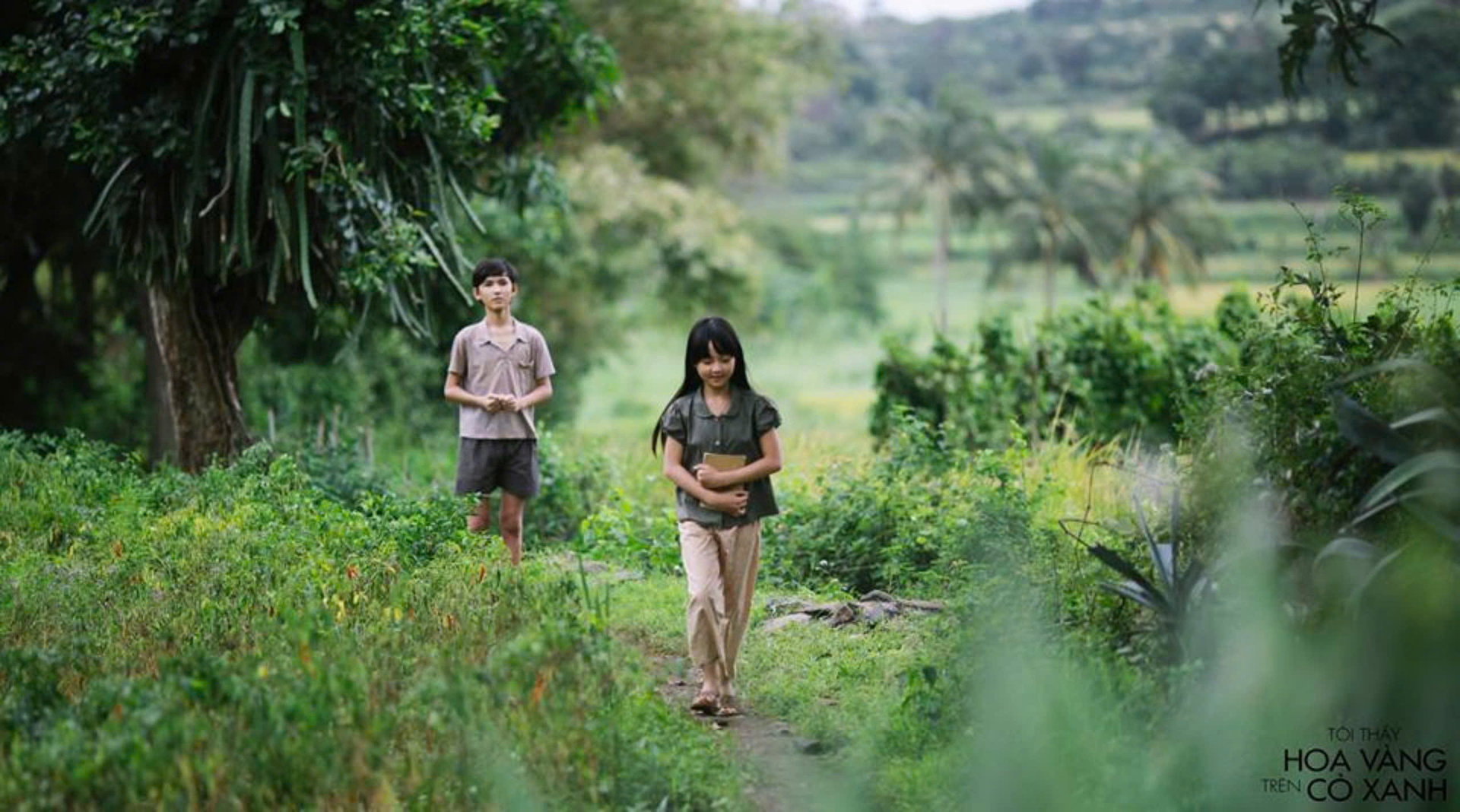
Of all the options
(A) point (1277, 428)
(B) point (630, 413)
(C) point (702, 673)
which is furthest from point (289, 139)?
(B) point (630, 413)

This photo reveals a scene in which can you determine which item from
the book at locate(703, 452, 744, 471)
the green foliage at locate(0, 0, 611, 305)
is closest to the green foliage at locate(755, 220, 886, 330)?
the green foliage at locate(0, 0, 611, 305)

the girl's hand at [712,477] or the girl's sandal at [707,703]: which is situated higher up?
the girl's hand at [712,477]

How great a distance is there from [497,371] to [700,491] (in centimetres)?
223

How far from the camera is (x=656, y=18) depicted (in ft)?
92.0

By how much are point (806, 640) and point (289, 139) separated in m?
5.80

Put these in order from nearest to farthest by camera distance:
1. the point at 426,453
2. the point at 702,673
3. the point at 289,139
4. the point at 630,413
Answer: the point at 702,673
the point at 289,139
the point at 426,453
the point at 630,413

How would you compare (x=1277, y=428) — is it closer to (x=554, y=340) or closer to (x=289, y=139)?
(x=289, y=139)

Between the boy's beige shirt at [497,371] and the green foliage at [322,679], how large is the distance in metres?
0.70

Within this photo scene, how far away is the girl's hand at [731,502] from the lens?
21.9ft

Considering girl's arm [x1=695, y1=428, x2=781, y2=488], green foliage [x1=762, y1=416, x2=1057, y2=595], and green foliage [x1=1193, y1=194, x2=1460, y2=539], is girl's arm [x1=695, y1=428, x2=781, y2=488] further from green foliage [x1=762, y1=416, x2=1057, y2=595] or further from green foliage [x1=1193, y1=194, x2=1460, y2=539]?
green foliage [x1=1193, y1=194, x2=1460, y2=539]

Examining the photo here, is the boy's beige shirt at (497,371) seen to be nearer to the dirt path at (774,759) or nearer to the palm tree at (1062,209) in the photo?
the dirt path at (774,759)

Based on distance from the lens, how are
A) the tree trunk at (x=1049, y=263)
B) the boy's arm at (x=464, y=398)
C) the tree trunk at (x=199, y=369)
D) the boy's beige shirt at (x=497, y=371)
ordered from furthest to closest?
the tree trunk at (x=1049, y=263) → the tree trunk at (x=199, y=369) → the boy's beige shirt at (x=497, y=371) → the boy's arm at (x=464, y=398)

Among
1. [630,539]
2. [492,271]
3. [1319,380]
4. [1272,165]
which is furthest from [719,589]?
[1272,165]

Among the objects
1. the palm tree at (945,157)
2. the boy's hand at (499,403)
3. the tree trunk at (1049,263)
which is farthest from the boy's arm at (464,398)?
the palm tree at (945,157)
